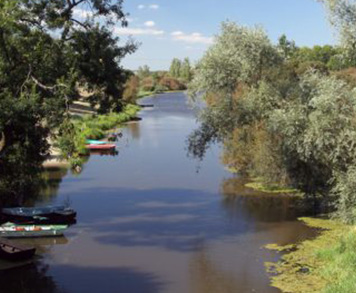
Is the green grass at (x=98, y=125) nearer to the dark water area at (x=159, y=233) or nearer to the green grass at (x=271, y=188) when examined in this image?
the dark water area at (x=159, y=233)

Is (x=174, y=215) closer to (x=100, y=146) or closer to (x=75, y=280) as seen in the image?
(x=75, y=280)

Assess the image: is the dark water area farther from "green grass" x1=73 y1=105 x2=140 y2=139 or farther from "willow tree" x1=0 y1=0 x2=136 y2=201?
"green grass" x1=73 y1=105 x2=140 y2=139

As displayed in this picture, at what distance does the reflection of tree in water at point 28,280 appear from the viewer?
20.7 metres

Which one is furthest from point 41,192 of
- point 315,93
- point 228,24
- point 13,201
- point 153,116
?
point 153,116

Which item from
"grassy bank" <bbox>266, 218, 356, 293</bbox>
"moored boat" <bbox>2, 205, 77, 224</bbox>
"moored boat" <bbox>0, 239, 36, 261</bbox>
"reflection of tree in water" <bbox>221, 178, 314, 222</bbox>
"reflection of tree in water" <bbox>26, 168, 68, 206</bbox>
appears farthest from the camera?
"reflection of tree in water" <bbox>26, 168, 68, 206</bbox>

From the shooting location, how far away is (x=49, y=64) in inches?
770

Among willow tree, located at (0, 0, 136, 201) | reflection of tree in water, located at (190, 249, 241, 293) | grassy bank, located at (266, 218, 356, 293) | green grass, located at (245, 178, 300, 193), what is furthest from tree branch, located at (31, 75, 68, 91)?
green grass, located at (245, 178, 300, 193)

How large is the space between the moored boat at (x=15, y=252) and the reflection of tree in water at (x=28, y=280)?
0.49 meters

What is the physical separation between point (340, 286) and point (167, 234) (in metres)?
11.5

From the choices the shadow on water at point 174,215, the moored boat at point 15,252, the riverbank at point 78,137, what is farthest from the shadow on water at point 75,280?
the riverbank at point 78,137

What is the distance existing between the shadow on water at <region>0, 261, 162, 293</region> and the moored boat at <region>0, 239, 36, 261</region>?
51cm

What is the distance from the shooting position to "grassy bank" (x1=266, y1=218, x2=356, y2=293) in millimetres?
19845

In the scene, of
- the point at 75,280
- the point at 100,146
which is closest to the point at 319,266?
the point at 75,280

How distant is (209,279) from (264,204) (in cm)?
1353
